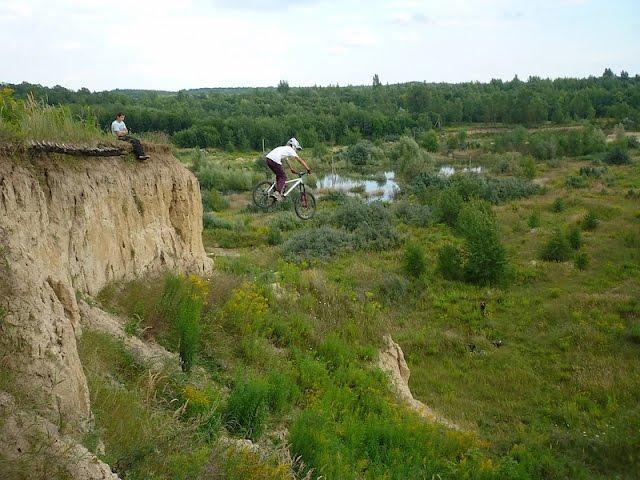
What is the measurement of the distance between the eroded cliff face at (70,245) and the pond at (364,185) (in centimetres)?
3407

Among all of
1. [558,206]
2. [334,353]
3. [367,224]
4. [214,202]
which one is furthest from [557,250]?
[214,202]

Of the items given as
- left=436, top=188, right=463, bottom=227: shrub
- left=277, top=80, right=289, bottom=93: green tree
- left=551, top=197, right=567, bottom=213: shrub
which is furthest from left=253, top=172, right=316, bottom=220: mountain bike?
left=277, top=80, right=289, bottom=93: green tree

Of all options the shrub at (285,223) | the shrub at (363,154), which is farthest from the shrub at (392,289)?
the shrub at (363,154)

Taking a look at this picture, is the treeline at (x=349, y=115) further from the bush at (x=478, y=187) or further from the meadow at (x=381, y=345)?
the meadow at (x=381, y=345)

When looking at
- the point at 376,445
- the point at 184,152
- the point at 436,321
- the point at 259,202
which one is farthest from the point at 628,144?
the point at 376,445

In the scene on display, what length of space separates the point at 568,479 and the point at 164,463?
7915mm

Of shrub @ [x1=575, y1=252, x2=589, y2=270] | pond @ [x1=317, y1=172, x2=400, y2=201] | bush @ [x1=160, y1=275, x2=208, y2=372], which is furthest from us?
pond @ [x1=317, y1=172, x2=400, y2=201]

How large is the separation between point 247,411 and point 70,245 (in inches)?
134

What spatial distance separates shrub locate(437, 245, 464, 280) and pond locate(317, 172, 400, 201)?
2159 centimetres

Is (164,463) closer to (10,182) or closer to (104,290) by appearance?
(10,182)

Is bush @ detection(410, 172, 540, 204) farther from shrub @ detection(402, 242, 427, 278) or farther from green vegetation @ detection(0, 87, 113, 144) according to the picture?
green vegetation @ detection(0, 87, 113, 144)

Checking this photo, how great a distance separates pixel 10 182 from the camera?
5961mm

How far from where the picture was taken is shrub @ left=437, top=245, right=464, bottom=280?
22234mm

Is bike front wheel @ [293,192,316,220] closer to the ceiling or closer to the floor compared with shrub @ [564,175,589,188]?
closer to the ceiling
